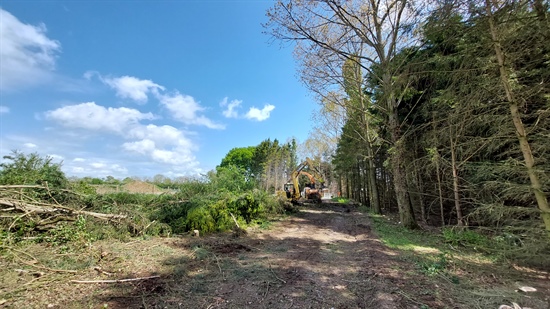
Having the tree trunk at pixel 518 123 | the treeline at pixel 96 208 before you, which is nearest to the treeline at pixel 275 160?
the treeline at pixel 96 208

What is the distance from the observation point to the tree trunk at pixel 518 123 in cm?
383

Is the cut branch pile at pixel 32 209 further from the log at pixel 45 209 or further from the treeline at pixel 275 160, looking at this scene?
the treeline at pixel 275 160

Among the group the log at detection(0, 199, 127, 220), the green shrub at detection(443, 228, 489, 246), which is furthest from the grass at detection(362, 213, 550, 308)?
the log at detection(0, 199, 127, 220)

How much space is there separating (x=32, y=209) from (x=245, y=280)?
16.2 feet

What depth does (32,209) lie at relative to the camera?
5402 mm

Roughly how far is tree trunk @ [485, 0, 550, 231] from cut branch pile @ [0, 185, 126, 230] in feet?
28.6

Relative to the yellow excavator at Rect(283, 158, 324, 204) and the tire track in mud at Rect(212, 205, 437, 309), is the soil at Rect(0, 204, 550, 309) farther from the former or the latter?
the yellow excavator at Rect(283, 158, 324, 204)

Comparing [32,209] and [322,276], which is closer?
[322,276]

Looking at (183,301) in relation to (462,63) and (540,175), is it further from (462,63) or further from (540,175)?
(462,63)

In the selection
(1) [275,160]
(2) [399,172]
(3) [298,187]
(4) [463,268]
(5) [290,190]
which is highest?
(1) [275,160]

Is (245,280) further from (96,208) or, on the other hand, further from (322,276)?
(96,208)

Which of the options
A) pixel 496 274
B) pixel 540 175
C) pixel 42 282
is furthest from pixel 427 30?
pixel 42 282

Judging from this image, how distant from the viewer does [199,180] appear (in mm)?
10133

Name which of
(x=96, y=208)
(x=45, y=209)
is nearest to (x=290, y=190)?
(x=96, y=208)
